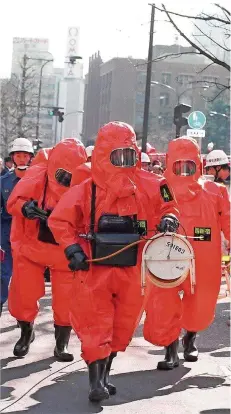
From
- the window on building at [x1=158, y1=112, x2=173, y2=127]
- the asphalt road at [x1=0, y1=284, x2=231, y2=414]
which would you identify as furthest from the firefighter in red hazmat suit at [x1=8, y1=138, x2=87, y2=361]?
the window on building at [x1=158, y1=112, x2=173, y2=127]

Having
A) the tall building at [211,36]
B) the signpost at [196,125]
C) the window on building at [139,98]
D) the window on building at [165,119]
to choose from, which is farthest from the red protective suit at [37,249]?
the window on building at [139,98]

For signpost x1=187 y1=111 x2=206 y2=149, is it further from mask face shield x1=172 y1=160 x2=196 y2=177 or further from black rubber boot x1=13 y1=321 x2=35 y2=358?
black rubber boot x1=13 y1=321 x2=35 y2=358

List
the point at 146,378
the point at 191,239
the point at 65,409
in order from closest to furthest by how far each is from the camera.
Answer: the point at 65,409
the point at 146,378
the point at 191,239

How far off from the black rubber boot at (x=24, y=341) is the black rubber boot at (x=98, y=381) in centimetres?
160

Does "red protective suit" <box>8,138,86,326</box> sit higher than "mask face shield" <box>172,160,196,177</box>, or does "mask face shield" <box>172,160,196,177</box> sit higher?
"mask face shield" <box>172,160,196,177</box>

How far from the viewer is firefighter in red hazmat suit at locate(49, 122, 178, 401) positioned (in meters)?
5.89

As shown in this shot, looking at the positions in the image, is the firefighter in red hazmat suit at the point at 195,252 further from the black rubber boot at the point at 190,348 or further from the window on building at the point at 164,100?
the window on building at the point at 164,100

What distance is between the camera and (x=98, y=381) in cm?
583

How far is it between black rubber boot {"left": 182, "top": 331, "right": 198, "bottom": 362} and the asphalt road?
88 millimetres

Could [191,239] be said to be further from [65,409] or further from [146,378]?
[65,409]

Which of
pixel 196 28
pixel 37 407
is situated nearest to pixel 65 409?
pixel 37 407

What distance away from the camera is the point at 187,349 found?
7492 millimetres

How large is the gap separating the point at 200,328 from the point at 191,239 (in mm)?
722

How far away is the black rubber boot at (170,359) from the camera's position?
7.02 metres
